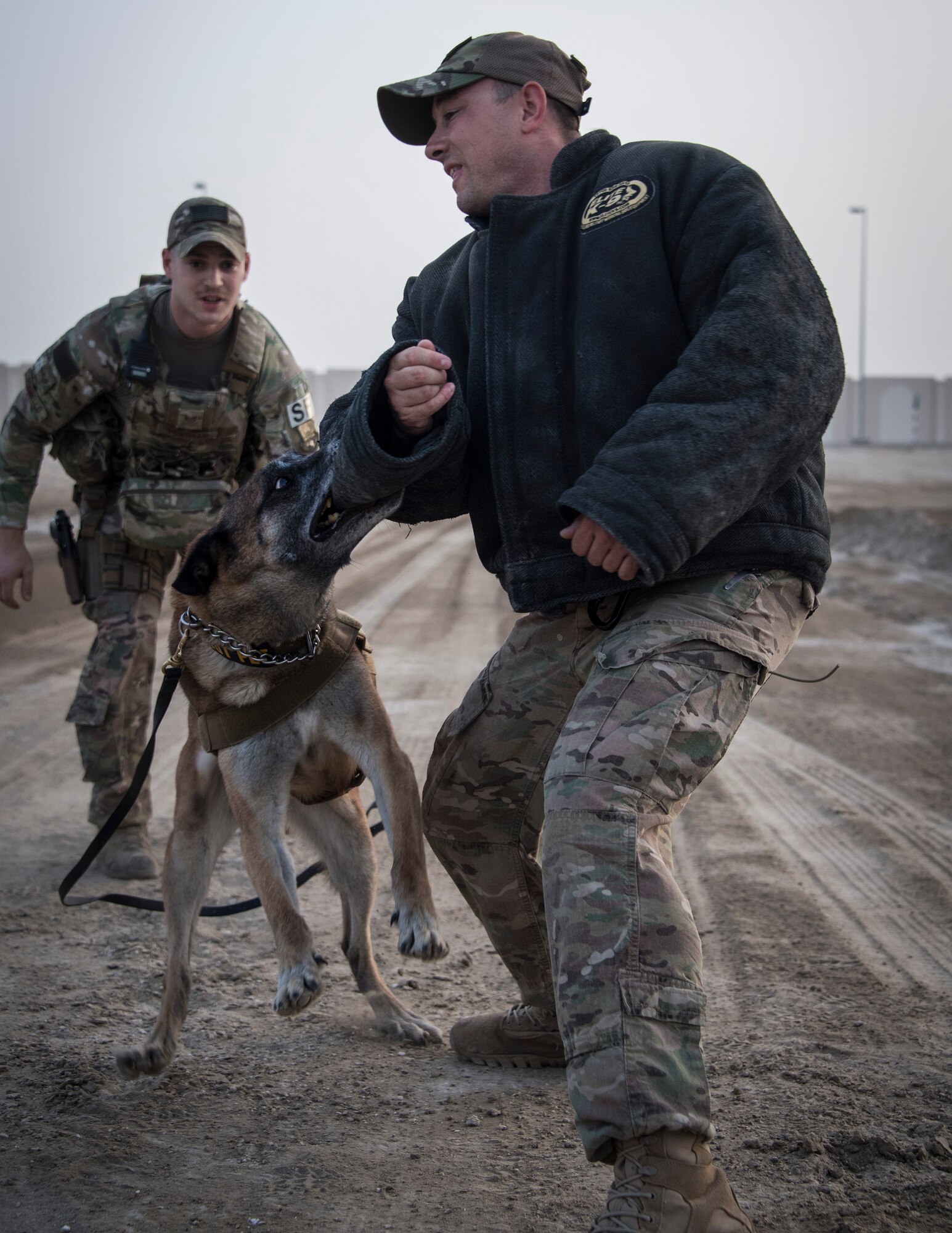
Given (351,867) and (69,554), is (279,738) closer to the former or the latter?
(351,867)

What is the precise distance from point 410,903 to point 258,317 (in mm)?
3134

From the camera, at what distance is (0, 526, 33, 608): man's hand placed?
5.04 meters

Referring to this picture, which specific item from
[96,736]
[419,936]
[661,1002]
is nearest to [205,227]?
[96,736]

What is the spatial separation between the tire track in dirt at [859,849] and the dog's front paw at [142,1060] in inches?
92.4

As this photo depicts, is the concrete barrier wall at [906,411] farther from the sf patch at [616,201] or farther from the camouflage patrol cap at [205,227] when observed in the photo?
the sf patch at [616,201]

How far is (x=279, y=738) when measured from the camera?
3.42m

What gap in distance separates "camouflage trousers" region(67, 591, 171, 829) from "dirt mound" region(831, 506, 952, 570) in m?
12.2

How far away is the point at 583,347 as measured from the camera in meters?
2.63

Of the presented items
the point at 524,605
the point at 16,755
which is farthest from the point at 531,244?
the point at 16,755

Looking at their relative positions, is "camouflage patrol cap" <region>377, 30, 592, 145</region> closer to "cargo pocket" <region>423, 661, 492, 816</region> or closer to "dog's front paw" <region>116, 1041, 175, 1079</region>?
"cargo pocket" <region>423, 661, 492, 816</region>

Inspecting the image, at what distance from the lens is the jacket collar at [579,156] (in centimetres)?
284

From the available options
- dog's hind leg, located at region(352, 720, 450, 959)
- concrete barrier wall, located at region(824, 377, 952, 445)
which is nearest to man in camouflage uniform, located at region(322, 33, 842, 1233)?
dog's hind leg, located at region(352, 720, 450, 959)

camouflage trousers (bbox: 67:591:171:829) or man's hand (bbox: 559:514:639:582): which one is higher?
man's hand (bbox: 559:514:639:582)

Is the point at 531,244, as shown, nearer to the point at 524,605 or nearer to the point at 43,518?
the point at 524,605
